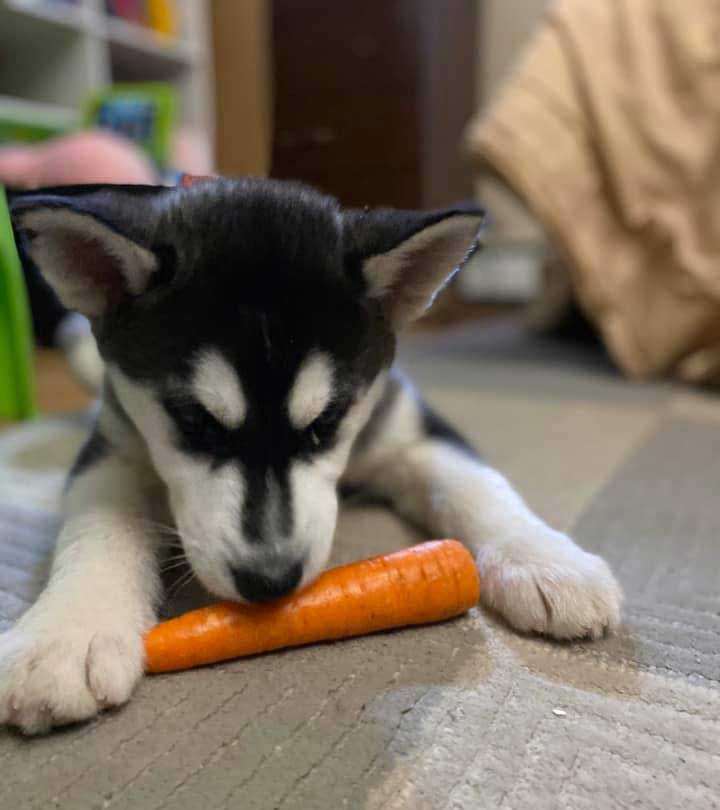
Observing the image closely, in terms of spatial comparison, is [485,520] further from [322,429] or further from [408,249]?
[408,249]

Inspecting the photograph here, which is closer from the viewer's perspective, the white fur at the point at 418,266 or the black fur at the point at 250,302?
the black fur at the point at 250,302

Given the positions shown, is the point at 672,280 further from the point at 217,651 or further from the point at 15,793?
the point at 15,793

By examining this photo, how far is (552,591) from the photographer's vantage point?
3.29 ft

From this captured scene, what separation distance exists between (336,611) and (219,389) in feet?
1.06

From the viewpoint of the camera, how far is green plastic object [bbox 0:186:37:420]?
2080 millimetres

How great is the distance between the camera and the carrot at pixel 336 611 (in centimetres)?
94

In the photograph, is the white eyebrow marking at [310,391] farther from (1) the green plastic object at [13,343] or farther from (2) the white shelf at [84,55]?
(2) the white shelf at [84,55]

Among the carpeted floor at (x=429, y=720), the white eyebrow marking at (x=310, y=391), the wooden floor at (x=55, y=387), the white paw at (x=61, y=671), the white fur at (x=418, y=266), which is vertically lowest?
the wooden floor at (x=55, y=387)

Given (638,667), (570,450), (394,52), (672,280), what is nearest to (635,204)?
(672,280)

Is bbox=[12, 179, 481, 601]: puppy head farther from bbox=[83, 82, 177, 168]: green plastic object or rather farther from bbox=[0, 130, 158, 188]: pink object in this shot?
bbox=[83, 82, 177, 168]: green plastic object

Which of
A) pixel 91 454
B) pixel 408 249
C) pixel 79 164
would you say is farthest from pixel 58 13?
pixel 408 249

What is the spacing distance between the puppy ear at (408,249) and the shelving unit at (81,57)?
2.83 metres

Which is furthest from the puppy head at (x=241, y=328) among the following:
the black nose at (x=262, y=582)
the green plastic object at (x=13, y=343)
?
the green plastic object at (x=13, y=343)

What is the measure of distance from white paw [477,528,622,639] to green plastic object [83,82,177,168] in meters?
3.15
